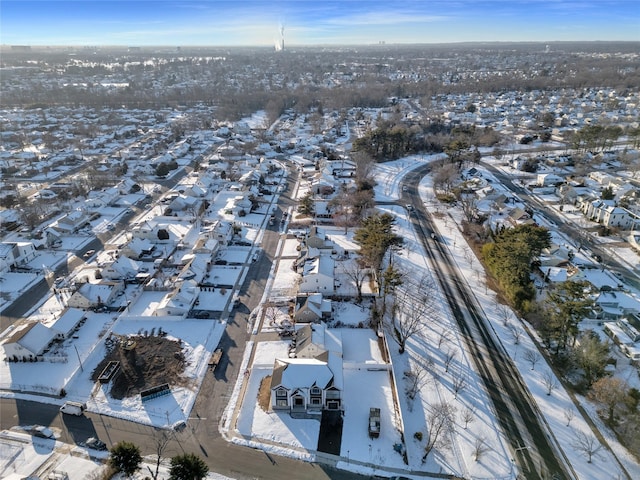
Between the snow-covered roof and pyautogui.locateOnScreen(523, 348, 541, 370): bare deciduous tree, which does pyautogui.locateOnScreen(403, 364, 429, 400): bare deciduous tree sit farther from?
the snow-covered roof

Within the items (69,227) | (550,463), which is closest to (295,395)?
(550,463)

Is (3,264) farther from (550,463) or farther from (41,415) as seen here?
(550,463)

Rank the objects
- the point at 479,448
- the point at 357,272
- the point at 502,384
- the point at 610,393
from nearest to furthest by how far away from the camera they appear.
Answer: the point at 479,448 < the point at 610,393 < the point at 502,384 < the point at 357,272

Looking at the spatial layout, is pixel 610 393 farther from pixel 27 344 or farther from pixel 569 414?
pixel 27 344

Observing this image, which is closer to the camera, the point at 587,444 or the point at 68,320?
the point at 587,444

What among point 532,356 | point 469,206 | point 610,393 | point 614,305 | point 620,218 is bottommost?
point 532,356

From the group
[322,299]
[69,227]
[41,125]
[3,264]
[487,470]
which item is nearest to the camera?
[487,470]

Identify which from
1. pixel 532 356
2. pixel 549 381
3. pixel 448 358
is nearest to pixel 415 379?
pixel 448 358
